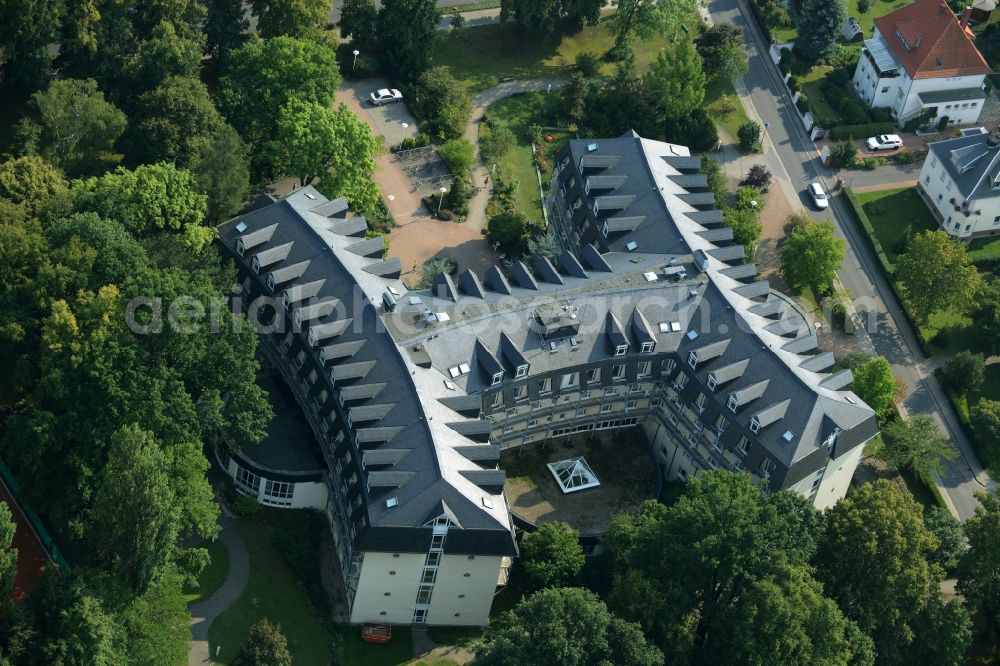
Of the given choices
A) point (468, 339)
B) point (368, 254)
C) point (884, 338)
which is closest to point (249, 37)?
point (368, 254)

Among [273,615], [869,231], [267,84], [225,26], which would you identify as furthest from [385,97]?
[273,615]

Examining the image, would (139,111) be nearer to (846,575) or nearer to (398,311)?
(398,311)

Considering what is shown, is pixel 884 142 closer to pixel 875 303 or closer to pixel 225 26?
pixel 875 303

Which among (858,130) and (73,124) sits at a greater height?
(73,124)

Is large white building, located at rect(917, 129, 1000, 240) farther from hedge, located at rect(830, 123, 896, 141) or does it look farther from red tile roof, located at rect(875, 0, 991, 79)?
red tile roof, located at rect(875, 0, 991, 79)

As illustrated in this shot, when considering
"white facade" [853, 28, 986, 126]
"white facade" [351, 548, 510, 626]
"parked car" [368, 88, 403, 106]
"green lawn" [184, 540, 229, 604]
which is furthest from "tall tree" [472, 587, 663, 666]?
"white facade" [853, 28, 986, 126]

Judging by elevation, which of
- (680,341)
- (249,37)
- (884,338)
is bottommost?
(884,338)

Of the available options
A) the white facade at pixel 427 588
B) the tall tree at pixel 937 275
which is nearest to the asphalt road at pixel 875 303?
the tall tree at pixel 937 275
